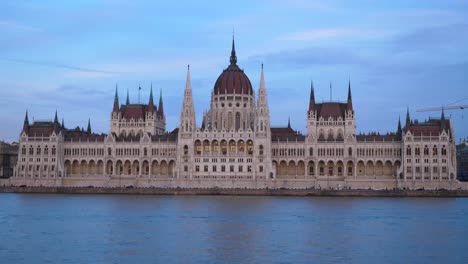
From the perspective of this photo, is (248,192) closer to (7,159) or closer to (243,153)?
(243,153)

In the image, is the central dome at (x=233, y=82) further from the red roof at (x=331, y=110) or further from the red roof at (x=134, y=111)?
the red roof at (x=134, y=111)

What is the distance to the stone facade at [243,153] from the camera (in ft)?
406

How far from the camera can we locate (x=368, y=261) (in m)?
47.0

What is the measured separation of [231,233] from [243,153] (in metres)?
68.8

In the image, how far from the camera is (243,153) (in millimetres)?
128625

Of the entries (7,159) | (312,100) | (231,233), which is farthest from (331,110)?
(231,233)

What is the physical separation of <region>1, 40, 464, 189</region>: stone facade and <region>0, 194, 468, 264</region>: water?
110ft

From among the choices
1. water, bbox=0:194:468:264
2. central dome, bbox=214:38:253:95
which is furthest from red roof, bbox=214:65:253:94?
water, bbox=0:194:468:264

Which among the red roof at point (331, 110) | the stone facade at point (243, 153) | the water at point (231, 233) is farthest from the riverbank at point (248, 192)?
the water at point (231, 233)

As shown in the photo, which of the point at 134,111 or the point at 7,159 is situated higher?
the point at 134,111

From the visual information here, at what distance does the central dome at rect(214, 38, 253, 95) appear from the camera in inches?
5453

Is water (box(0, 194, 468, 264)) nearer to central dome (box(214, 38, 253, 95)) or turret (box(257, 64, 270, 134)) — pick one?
turret (box(257, 64, 270, 134))

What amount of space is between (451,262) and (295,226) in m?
20.4

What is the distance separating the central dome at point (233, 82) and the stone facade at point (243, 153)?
0.22m
